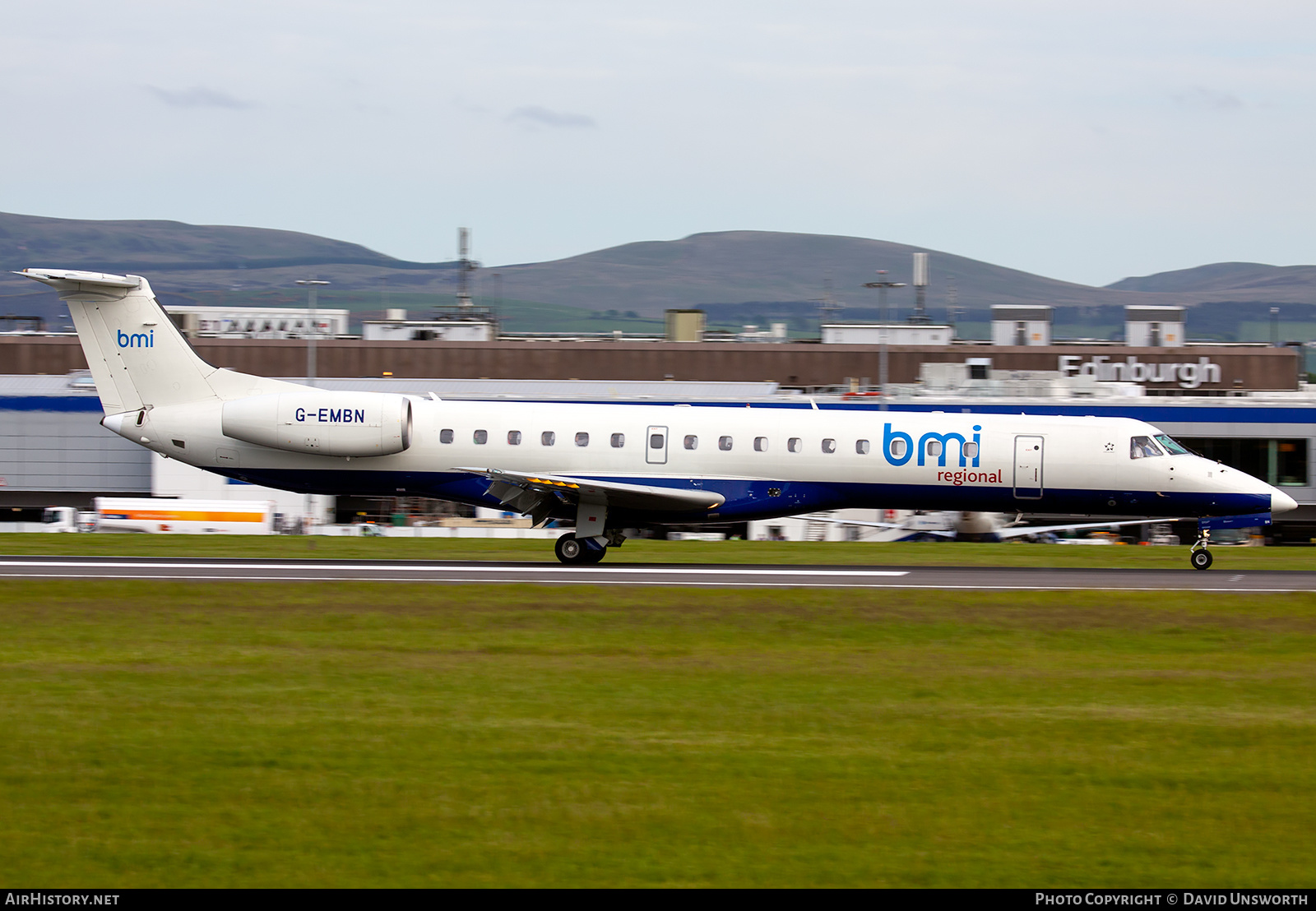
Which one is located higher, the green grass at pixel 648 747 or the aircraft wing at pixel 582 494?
the aircraft wing at pixel 582 494

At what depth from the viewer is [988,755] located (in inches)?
454

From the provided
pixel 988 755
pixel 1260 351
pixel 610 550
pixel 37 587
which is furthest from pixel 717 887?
pixel 1260 351

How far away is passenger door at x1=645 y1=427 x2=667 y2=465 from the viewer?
2688 centimetres

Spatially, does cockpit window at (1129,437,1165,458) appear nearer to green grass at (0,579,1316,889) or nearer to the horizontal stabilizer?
green grass at (0,579,1316,889)

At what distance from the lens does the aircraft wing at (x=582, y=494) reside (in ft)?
85.0

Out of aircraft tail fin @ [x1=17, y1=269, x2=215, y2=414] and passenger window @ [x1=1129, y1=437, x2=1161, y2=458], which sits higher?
aircraft tail fin @ [x1=17, y1=269, x2=215, y2=414]

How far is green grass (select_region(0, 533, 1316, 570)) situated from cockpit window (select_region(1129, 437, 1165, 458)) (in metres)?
2.86

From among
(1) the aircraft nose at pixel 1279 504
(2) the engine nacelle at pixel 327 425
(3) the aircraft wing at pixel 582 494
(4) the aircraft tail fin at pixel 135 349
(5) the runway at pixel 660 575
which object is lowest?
(5) the runway at pixel 660 575

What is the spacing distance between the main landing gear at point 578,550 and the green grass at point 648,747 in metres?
7.50

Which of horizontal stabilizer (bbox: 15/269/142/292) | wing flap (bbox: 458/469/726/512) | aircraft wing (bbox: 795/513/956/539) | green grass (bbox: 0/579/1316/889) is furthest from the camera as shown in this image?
aircraft wing (bbox: 795/513/956/539)

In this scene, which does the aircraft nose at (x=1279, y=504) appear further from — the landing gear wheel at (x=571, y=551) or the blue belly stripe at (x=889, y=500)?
the landing gear wheel at (x=571, y=551)

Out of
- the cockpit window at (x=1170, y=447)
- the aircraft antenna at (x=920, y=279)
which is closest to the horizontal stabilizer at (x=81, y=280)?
the cockpit window at (x=1170, y=447)

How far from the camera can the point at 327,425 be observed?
2694 centimetres

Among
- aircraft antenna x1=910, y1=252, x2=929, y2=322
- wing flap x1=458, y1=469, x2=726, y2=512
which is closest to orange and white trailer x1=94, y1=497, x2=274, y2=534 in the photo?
wing flap x1=458, y1=469, x2=726, y2=512
